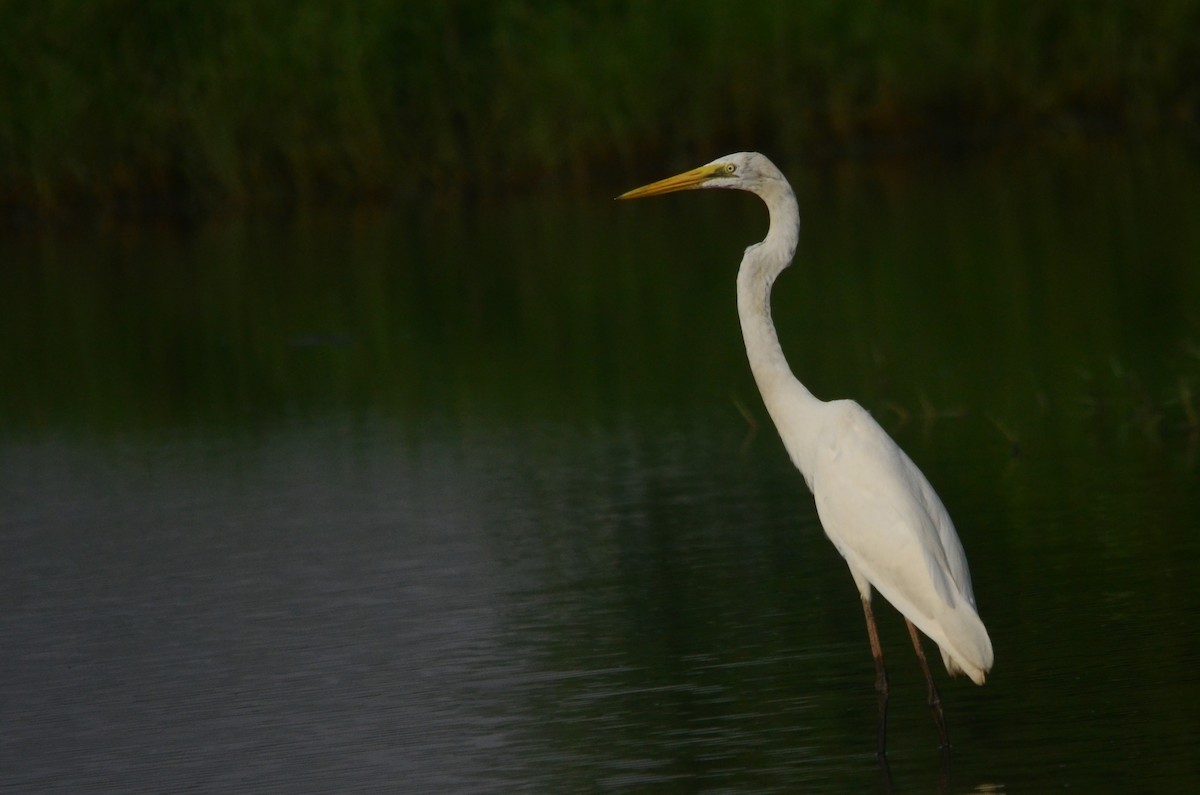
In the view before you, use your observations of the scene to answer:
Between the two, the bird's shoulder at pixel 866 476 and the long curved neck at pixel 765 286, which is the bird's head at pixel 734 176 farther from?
the bird's shoulder at pixel 866 476

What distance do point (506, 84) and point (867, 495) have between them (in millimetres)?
18193

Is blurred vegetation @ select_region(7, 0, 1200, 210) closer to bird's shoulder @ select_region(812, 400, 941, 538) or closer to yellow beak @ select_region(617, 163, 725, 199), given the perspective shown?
yellow beak @ select_region(617, 163, 725, 199)

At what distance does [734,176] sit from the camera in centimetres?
586

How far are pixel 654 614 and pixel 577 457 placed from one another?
8.97ft

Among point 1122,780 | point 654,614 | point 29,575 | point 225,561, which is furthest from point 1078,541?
point 29,575

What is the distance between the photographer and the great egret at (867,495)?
5.05 m

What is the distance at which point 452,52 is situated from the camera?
917 inches

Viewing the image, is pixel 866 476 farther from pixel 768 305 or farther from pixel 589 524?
pixel 589 524

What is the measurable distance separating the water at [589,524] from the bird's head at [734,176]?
1.39 meters

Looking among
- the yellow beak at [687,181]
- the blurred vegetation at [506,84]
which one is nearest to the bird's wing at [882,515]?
the yellow beak at [687,181]

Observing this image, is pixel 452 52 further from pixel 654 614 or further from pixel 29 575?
pixel 654 614

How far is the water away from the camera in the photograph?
5.44 metres

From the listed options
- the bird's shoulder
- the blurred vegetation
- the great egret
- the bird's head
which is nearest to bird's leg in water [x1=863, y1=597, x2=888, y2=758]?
the great egret

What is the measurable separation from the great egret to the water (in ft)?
1.01
